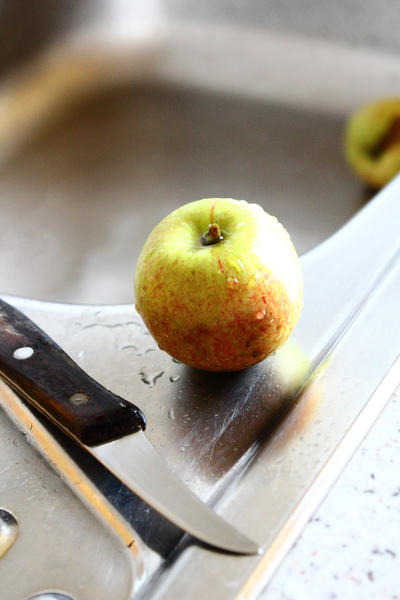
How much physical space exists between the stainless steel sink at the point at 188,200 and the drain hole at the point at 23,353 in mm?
28

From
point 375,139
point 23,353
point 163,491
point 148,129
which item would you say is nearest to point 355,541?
point 163,491

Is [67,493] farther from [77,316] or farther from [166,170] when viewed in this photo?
[166,170]

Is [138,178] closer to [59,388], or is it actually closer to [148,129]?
[148,129]

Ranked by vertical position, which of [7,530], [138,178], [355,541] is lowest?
[7,530]

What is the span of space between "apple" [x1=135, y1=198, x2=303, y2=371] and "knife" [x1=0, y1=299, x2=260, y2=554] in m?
0.06

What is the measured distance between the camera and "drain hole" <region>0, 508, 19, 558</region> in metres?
0.41

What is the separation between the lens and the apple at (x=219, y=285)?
45cm

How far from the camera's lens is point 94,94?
3.78 ft

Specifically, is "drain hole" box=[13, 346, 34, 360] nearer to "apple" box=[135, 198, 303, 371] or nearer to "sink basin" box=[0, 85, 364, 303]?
"apple" box=[135, 198, 303, 371]

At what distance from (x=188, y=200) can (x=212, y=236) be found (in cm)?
55

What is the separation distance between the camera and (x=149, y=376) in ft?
1.66

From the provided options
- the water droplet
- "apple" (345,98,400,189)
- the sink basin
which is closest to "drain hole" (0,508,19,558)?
the water droplet

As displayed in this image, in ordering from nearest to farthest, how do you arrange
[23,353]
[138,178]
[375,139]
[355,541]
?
[355,541] < [23,353] < [375,139] < [138,178]

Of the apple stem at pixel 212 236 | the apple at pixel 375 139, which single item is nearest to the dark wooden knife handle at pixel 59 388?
the apple stem at pixel 212 236
